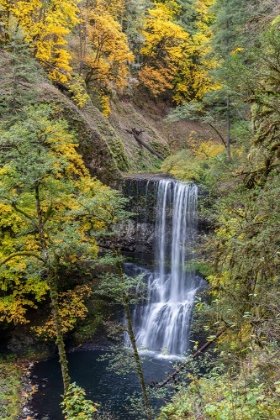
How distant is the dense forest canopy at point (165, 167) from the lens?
5012 mm

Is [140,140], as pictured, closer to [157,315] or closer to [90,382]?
[157,315]

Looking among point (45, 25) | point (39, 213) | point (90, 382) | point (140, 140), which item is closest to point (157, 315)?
point (90, 382)

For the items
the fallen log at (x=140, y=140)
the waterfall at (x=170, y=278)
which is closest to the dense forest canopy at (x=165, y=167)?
the waterfall at (x=170, y=278)

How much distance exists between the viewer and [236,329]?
551 centimetres

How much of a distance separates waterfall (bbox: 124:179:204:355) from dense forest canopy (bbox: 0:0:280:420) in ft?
3.38

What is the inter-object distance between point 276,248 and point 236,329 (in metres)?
1.46

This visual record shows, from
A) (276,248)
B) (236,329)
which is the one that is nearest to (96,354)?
(236,329)

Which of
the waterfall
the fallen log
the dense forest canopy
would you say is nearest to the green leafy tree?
the dense forest canopy

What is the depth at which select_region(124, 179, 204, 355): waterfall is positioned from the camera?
1498cm

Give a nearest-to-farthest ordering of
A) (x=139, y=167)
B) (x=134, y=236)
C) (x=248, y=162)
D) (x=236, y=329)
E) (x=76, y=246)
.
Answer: (x=236, y=329)
(x=248, y=162)
(x=76, y=246)
(x=134, y=236)
(x=139, y=167)

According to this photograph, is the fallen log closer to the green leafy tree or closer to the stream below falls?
the stream below falls

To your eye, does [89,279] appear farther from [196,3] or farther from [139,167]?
[196,3]

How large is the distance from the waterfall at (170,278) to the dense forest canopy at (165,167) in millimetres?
1030

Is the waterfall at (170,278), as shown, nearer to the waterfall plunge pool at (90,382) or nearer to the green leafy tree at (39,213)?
the waterfall plunge pool at (90,382)
